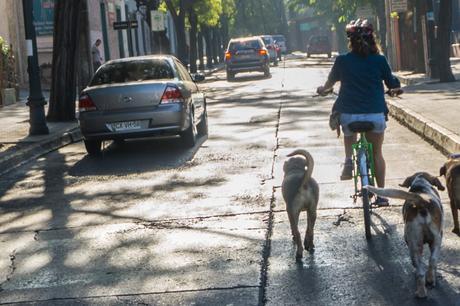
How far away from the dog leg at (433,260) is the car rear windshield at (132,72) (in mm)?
9630

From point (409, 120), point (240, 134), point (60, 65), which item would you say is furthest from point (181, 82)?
point (60, 65)

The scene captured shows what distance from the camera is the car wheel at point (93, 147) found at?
48.1 ft

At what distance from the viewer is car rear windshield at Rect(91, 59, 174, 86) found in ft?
49.2

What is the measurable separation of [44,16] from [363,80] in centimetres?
3149

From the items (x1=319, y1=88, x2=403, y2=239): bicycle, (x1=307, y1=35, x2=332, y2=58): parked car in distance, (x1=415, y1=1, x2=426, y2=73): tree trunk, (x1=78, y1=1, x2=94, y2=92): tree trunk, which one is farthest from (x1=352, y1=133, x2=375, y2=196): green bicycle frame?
(x1=307, y1=35, x2=332, y2=58): parked car in distance

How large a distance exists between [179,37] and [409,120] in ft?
99.1

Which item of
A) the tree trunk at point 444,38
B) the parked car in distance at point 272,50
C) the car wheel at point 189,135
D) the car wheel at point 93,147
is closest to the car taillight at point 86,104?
the car wheel at point 93,147

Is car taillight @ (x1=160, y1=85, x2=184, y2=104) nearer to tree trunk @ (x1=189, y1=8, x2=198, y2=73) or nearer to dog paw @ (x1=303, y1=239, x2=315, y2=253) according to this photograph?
dog paw @ (x1=303, y1=239, x2=315, y2=253)

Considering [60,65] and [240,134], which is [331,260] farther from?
[60,65]

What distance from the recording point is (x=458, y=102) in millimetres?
17922

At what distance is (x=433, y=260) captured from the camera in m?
5.64

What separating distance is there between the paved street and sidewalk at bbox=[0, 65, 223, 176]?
0.38 metres

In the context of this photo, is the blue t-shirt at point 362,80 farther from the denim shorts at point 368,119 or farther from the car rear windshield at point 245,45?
the car rear windshield at point 245,45

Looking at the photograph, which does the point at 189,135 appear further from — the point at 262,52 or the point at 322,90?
the point at 262,52
